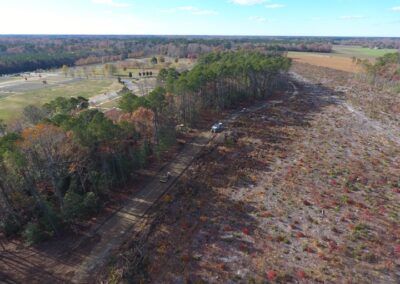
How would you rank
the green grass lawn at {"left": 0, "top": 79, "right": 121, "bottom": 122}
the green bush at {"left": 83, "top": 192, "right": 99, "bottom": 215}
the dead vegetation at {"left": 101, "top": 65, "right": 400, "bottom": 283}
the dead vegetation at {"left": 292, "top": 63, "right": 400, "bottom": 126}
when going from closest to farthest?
the dead vegetation at {"left": 101, "top": 65, "right": 400, "bottom": 283} < the green bush at {"left": 83, "top": 192, "right": 99, "bottom": 215} < the dead vegetation at {"left": 292, "top": 63, "right": 400, "bottom": 126} < the green grass lawn at {"left": 0, "top": 79, "right": 121, "bottom": 122}

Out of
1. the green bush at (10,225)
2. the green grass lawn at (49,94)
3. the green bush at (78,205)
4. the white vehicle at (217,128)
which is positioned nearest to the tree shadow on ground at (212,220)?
the white vehicle at (217,128)

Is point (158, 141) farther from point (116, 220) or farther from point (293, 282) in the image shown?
point (293, 282)

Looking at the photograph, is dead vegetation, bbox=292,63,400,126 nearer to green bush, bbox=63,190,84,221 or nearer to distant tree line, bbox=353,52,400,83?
distant tree line, bbox=353,52,400,83

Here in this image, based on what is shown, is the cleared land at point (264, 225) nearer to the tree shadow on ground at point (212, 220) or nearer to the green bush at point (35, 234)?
the tree shadow on ground at point (212, 220)

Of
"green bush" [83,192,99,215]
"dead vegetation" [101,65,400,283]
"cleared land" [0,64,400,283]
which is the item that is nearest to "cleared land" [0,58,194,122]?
"green bush" [83,192,99,215]

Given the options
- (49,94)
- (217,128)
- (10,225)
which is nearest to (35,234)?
(10,225)

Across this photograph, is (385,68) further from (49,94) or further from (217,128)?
(49,94)
